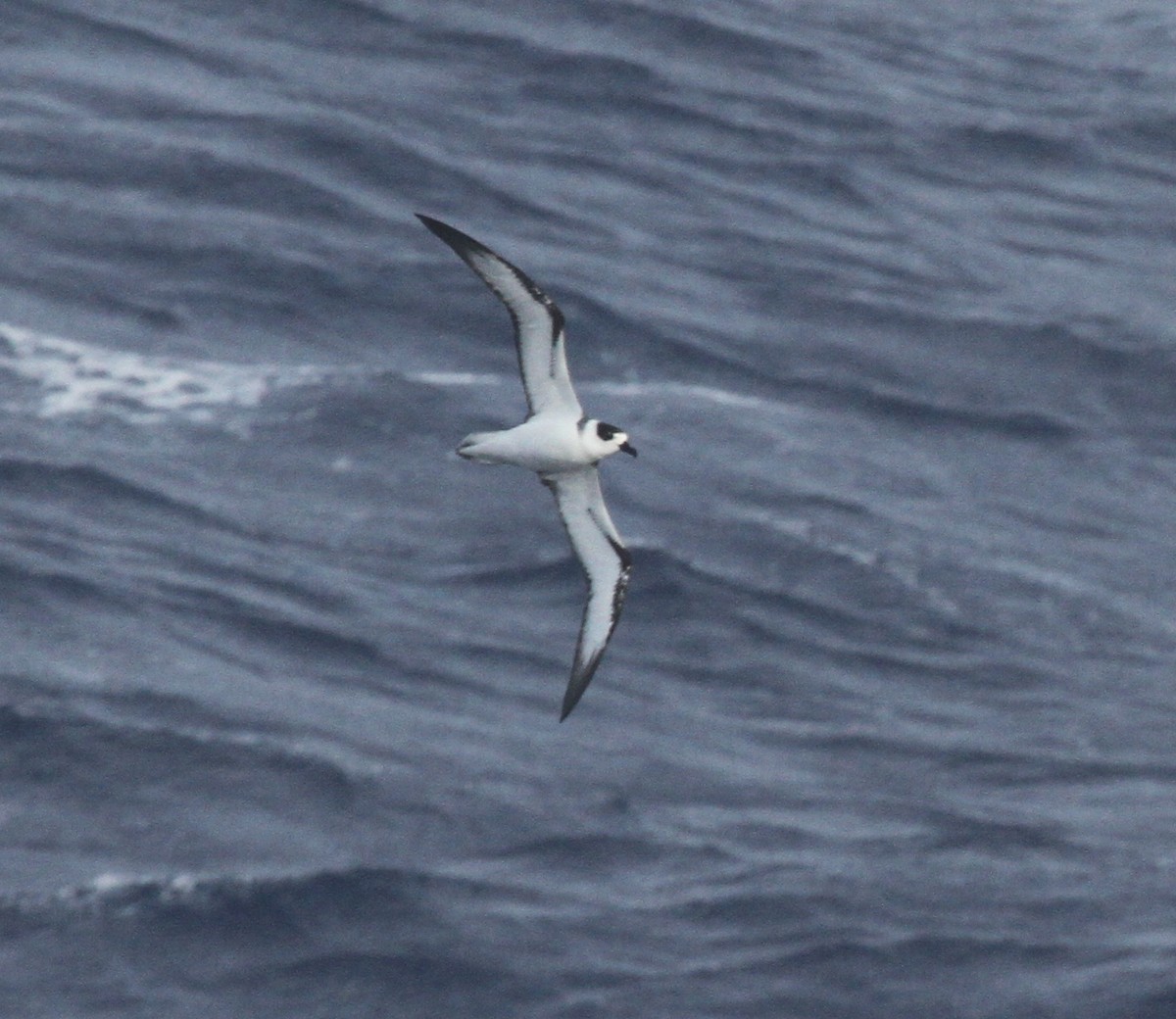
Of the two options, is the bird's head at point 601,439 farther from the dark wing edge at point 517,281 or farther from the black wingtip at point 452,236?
the black wingtip at point 452,236

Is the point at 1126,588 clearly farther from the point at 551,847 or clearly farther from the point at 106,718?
the point at 106,718

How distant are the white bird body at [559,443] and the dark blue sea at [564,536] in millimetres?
7858

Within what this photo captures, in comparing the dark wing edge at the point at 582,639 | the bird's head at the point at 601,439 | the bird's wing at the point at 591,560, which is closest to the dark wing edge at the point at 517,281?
the bird's head at the point at 601,439

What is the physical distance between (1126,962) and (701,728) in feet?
26.2

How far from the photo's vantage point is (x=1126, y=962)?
37.4 m

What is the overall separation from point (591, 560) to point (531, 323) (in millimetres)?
3708

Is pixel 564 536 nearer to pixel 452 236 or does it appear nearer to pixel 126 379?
pixel 126 379

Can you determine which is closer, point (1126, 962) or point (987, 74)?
point (1126, 962)

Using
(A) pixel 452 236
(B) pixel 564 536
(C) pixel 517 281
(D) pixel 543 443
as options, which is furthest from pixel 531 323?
(B) pixel 564 536

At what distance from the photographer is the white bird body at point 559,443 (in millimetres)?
25391

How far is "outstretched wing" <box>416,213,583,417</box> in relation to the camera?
25016mm

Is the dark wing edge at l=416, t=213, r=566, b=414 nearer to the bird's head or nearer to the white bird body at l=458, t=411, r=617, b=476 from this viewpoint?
the white bird body at l=458, t=411, r=617, b=476

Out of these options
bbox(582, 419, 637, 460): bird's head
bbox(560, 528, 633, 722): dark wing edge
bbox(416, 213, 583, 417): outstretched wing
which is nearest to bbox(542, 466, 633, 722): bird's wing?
bbox(560, 528, 633, 722): dark wing edge

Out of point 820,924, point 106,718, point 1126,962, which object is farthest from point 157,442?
point 1126,962
